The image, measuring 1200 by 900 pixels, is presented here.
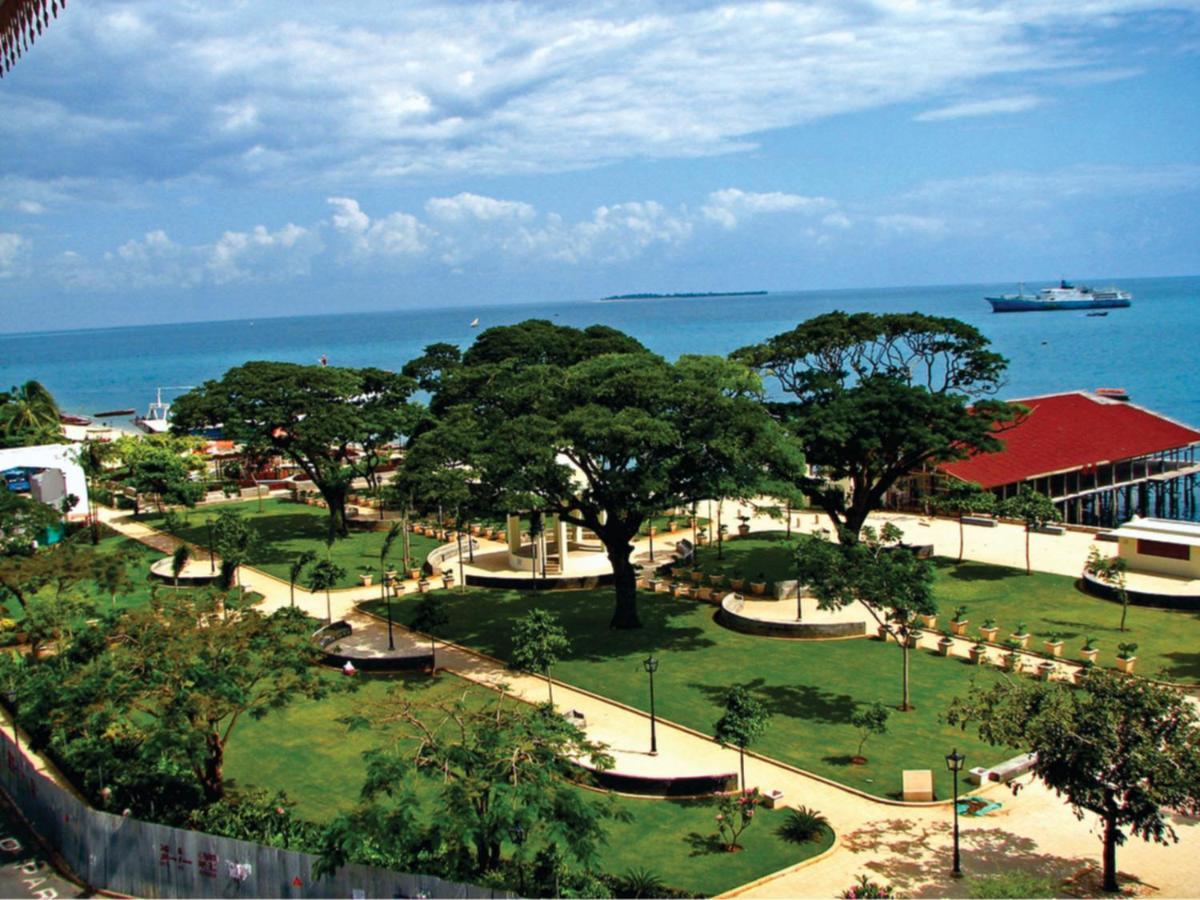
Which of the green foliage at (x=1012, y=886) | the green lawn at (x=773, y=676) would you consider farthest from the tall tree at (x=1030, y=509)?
the green foliage at (x=1012, y=886)

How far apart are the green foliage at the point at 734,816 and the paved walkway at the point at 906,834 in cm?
130

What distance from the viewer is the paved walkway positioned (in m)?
18.3

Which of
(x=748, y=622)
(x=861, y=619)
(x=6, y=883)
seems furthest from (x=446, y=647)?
(x=6, y=883)

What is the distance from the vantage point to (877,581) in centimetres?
2711

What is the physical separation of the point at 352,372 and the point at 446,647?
22380mm

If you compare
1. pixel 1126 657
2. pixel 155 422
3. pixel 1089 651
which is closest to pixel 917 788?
pixel 1126 657

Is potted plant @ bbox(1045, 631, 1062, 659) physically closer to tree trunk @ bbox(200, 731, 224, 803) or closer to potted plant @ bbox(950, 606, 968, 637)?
potted plant @ bbox(950, 606, 968, 637)

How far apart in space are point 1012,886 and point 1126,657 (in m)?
14.9

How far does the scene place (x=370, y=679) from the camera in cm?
2975

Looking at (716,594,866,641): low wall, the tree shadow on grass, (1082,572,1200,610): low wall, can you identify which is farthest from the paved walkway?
(1082,572,1200,610): low wall

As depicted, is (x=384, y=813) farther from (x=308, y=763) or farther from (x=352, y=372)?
(x=352, y=372)

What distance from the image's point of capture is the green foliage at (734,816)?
19.7 m

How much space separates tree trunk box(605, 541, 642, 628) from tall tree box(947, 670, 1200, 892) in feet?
53.6

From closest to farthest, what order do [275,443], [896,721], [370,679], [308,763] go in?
[308,763] < [896,721] < [370,679] < [275,443]
